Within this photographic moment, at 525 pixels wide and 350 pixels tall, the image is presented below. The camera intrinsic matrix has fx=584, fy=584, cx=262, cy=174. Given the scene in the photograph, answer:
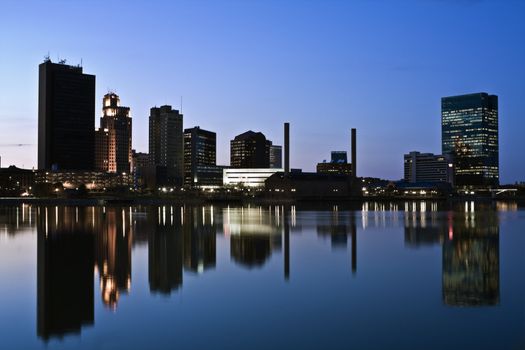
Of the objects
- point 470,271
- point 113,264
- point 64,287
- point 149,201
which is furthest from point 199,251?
point 149,201

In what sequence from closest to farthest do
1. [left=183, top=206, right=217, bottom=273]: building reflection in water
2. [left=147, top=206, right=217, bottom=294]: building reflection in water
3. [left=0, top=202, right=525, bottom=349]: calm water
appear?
[left=0, top=202, right=525, bottom=349]: calm water
[left=147, top=206, right=217, bottom=294]: building reflection in water
[left=183, top=206, right=217, bottom=273]: building reflection in water

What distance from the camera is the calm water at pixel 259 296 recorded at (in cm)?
1401

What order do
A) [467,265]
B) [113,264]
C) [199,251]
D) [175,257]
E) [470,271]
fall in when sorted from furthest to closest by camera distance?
[199,251] < [175,257] < [467,265] < [113,264] < [470,271]

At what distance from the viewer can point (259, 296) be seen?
1938 centimetres

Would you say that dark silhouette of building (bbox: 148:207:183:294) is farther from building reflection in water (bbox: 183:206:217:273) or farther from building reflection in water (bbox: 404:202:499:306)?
building reflection in water (bbox: 404:202:499:306)

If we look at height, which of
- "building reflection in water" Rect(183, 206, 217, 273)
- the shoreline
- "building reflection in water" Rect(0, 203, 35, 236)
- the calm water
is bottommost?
the calm water

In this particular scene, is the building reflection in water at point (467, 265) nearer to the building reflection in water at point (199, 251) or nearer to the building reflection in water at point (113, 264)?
the building reflection in water at point (199, 251)

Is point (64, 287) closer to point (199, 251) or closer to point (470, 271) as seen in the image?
point (199, 251)

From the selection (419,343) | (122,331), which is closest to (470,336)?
(419,343)

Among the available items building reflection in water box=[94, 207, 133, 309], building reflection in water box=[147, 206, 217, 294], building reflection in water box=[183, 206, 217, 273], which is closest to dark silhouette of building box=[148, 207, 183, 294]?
building reflection in water box=[147, 206, 217, 294]

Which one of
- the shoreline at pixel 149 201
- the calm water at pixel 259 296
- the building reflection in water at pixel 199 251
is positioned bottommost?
the calm water at pixel 259 296

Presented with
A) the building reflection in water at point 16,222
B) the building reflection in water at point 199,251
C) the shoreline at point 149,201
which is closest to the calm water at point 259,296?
the building reflection in water at point 199,251

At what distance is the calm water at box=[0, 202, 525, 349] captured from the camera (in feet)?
46.0

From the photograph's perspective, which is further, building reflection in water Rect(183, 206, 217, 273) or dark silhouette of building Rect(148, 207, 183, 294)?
building reflection in water Rect(183, 206, 217, 273)
